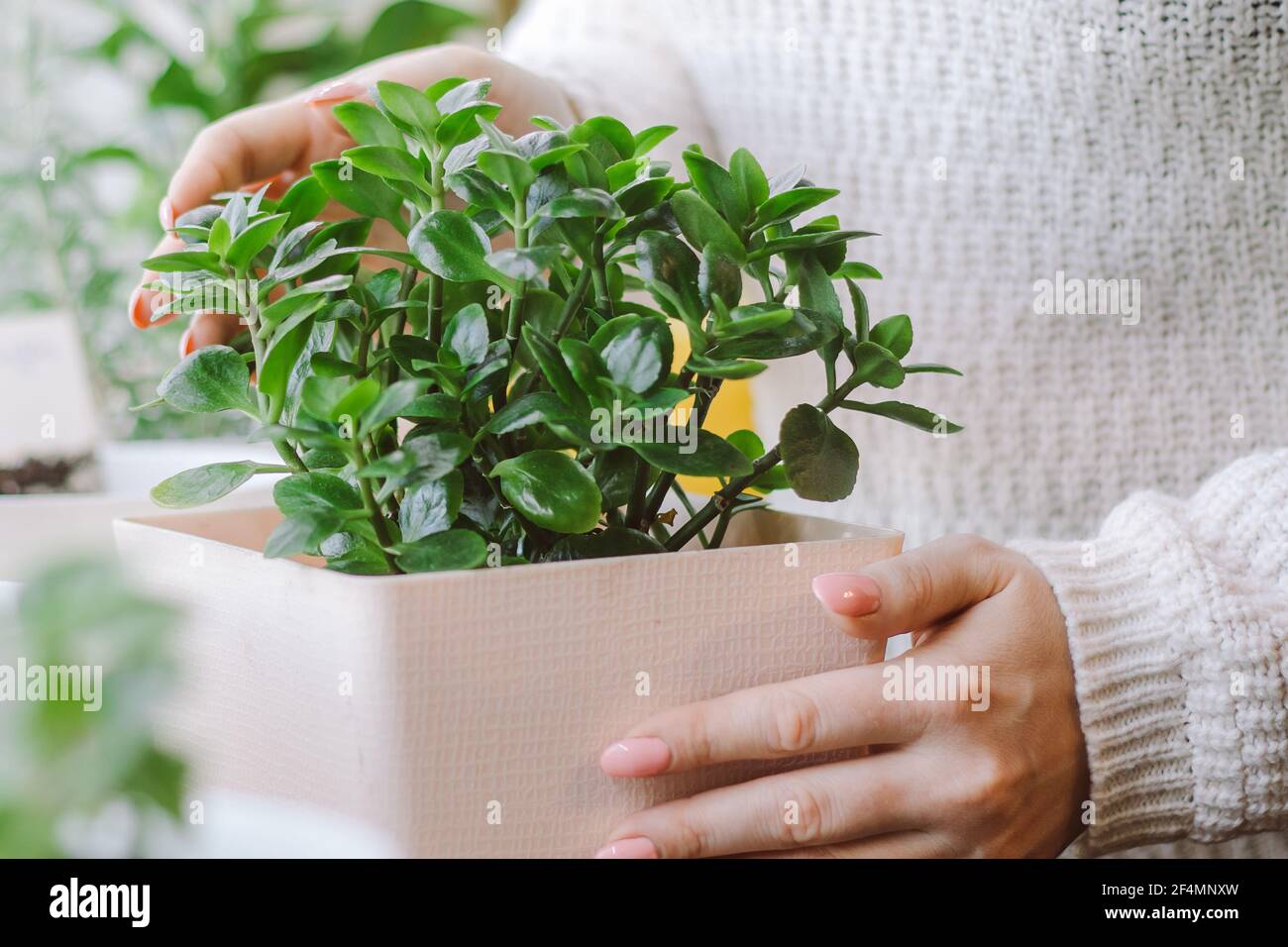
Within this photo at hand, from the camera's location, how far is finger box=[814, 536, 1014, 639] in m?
0.35

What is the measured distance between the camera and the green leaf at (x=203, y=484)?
0.33 metres

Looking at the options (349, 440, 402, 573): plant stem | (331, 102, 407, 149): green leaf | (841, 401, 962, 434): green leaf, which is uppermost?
(331, 102, 407, 149): green leaf

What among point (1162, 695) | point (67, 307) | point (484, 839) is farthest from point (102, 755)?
point (67, 307)

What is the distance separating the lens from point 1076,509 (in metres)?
0.79

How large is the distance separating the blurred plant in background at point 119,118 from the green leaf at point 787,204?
955 mm

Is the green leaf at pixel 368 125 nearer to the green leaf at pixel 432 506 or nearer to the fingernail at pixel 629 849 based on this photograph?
the green leaf at pixel 432 506

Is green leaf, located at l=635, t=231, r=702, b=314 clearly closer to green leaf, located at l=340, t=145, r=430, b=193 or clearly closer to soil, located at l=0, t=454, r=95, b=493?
green leaf, located at l=340, t=145, r=430, b=193

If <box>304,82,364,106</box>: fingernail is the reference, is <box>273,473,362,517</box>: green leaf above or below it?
below

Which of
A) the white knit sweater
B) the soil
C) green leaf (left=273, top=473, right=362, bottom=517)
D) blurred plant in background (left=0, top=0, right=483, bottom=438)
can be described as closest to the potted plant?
green leaf (left=273, top=473, right=362, bottom=517)

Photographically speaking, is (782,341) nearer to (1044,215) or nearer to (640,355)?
(640,355)

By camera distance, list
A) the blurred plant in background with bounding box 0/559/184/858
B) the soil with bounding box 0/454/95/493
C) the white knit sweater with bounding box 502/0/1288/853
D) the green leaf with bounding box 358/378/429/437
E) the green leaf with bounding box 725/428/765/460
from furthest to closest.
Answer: the soil with bounding box 0/454/95/493
the white knit sweater with bounding box 502/0/1288/853
the green leaf with bounding box 725/428/765/460
the green leaf with bounding box 358/378/429/437
the blurred plant in background with bounding box 0/559/184/858

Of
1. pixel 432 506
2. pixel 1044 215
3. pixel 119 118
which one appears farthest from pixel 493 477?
pixel 119 118

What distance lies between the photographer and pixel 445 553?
30 cm

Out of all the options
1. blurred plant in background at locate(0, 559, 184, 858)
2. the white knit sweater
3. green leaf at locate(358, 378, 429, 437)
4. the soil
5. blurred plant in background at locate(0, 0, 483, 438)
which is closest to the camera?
blurred plant in background at locate(0, 559, 184, 858)
